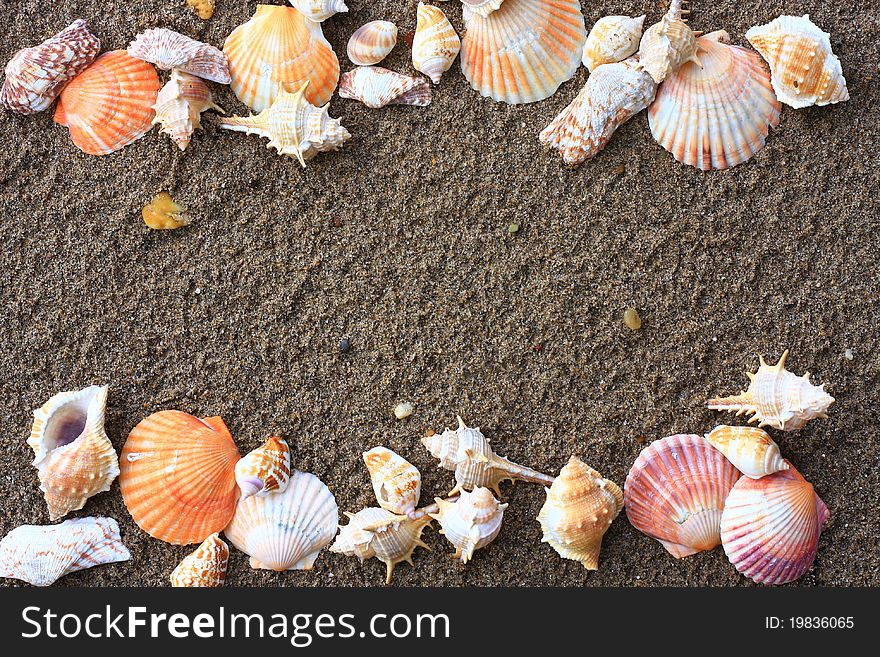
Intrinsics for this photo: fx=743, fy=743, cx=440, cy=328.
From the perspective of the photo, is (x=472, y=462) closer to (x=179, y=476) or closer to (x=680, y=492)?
(x=680, y=492)

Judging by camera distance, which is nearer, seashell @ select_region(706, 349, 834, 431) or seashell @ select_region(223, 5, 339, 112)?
seashell @ select_region(706, 349, 834, 431)

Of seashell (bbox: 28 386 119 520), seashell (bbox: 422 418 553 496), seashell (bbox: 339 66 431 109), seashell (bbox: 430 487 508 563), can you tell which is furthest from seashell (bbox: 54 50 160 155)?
seashell (bbox: 430 487 508 563)

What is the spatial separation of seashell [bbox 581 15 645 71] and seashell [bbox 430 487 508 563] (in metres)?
0.90

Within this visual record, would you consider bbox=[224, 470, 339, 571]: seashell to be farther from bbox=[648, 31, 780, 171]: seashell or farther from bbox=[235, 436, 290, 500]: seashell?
→ bbox=[648, 31, 780, 171]: seashell

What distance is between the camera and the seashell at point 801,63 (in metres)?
1.46

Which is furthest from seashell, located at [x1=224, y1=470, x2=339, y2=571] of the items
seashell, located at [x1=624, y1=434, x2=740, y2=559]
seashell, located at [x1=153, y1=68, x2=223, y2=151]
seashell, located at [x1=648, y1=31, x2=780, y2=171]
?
seashell, located at [x1=648, y1=31, x2=780, y2=171]

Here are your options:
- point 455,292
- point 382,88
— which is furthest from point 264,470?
point 382,88

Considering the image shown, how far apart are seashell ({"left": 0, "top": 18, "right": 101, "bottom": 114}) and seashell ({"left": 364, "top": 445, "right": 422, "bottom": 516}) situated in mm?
1000

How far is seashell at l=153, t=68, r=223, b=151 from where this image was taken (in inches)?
59.4

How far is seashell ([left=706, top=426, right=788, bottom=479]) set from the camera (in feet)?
4.62

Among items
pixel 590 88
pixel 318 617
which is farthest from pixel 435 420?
pixel 590 88

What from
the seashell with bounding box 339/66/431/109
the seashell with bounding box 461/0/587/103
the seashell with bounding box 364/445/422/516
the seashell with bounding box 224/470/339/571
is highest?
the seashell with bounding box 461/0/587/103

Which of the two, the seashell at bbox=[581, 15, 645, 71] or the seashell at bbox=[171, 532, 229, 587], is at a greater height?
the seashell at bbox=[581, 15, 645, 71]

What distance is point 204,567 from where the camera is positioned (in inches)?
58.1
